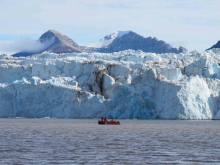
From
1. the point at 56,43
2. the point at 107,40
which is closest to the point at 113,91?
the point at 56,43

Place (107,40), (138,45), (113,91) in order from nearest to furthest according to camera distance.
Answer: (113,91), (138,45), (107,40)

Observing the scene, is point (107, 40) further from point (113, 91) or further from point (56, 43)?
point (113, 91)

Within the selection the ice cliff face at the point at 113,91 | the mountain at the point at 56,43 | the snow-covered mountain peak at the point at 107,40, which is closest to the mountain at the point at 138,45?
the snow-covered mountain peak at the point at 107,40

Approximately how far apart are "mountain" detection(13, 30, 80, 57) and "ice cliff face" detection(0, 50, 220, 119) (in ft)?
264

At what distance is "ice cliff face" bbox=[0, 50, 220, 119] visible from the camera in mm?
42312

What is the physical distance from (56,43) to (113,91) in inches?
3684

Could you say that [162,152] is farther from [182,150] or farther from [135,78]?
[135,78]

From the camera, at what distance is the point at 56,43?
136 metres

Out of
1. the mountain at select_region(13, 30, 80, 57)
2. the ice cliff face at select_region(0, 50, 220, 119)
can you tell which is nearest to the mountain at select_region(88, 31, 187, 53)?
the mountain at select_region(13, 30, 80, 57)

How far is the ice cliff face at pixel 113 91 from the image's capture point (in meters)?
42.3

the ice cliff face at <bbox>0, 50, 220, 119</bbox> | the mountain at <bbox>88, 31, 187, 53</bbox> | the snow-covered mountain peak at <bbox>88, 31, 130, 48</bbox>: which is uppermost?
the snow-covered mountain peak at <bbox>88, 31, 130, 48</bbox>

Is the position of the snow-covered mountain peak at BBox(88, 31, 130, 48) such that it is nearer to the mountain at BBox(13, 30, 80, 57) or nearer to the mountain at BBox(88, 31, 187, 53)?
the mountain at BBox(88, 31, 187, 53)

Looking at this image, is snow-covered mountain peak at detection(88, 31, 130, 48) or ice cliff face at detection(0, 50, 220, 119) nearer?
ice cliff face at detection(0, 50, 220, 119)

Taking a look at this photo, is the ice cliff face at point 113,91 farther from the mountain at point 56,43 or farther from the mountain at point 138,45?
the mountain at point 56,43
